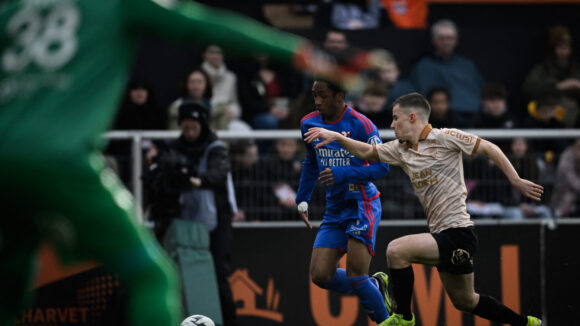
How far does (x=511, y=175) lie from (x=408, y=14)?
19.4 feet

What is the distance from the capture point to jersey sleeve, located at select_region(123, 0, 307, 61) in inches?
169

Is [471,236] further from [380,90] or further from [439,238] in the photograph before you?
[380,90]

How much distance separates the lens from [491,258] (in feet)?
33.4

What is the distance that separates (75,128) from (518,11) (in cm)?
1018

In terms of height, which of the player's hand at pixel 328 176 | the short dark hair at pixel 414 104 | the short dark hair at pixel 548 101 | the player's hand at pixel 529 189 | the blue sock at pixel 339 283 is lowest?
the blue sock at pixel 339 283

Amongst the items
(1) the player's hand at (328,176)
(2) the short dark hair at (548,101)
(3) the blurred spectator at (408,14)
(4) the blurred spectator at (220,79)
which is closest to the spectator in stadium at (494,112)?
(2) the short dark hair at (548,101)

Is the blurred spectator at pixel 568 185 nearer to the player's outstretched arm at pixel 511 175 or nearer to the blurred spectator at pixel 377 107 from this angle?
the blurred spectator at pixel 377 107

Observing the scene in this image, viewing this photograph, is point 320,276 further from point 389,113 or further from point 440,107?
point 440,107

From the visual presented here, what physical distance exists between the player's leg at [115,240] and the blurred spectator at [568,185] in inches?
262

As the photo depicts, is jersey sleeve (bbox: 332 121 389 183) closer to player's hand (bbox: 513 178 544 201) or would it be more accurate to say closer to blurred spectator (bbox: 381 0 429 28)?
player's hand (bbox: 513 178 544 201)

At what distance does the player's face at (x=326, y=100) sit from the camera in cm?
767

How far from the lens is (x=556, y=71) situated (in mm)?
A: 11945

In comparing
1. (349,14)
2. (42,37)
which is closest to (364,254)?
(42,37)

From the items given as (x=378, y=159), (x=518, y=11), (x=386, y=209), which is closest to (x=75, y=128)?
(x=378, y=159)
